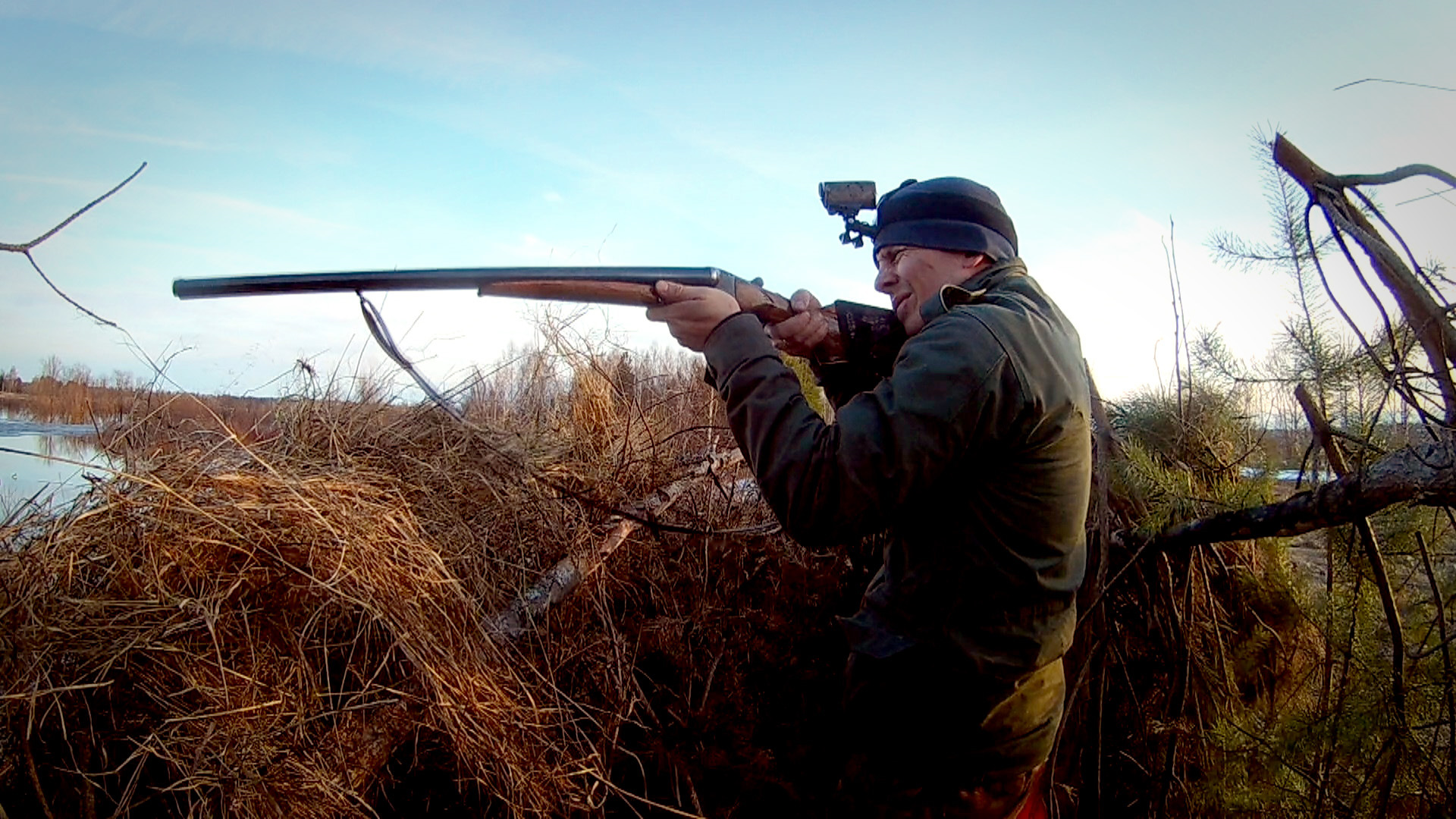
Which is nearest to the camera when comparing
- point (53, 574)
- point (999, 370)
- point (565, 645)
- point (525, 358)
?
point (999, 370)

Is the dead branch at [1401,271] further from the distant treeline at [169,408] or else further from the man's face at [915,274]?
the distant treeline at [169,408]

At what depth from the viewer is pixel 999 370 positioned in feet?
6.15


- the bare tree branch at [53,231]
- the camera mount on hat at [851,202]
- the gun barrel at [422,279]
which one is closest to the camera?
the bare tree branch at [53,231]

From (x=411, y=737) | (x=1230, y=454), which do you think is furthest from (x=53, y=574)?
(x=1230, y=454)

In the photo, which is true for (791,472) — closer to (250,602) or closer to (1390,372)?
(1390,372)

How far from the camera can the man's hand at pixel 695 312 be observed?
2338 millimetres

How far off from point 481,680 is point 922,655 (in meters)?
1.67

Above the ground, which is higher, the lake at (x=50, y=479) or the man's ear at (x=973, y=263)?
the man's ear at (x=973, y=263)

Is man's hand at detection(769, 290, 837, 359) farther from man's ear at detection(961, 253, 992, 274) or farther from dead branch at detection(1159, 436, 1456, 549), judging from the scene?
dead branch at detection(1159, 436, 1456, 549)

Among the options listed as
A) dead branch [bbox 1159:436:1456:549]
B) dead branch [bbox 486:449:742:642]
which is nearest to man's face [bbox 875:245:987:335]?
dead branch [bbox 1159:436:1456:549]

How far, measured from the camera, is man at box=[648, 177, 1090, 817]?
186 cm

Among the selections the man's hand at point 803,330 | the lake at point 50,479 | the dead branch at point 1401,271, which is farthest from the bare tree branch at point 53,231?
the dead branch at point 1401,271

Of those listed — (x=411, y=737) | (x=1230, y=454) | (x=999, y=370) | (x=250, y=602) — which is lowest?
(x=411, y=737)

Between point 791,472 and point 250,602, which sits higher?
point 791,472
